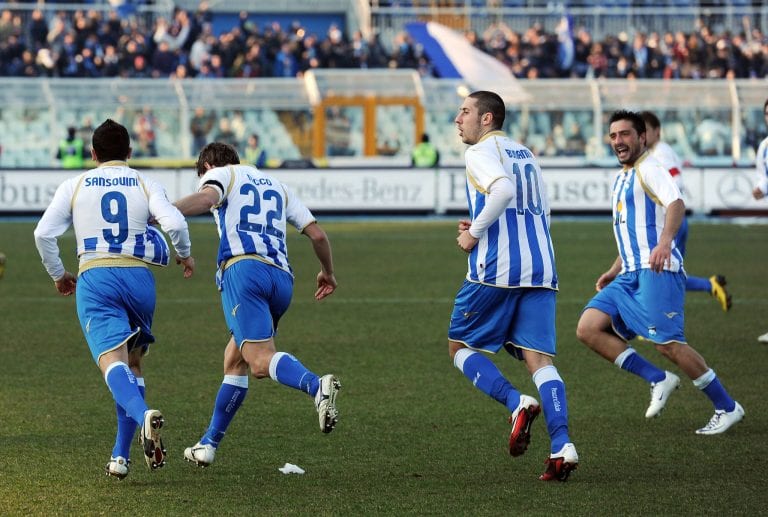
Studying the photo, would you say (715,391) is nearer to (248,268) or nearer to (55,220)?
(248,268)

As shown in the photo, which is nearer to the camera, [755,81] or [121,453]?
[121,453]

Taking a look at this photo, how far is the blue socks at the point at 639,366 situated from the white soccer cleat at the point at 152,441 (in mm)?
3177

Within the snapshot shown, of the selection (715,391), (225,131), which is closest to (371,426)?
(715,391)

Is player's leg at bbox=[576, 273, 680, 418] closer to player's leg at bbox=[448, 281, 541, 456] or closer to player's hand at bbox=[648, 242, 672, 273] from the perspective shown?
player's hand at bbox=[648, 242, 672, 273]

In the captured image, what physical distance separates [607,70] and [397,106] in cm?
706

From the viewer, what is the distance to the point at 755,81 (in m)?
33.2

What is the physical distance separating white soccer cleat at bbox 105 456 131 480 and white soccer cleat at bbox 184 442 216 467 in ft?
1.34

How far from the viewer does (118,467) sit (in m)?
6.46

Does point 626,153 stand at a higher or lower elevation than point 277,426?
higher

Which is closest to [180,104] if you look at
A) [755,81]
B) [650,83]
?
[650,83]

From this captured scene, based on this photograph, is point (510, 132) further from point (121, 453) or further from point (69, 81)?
point (121, 453)

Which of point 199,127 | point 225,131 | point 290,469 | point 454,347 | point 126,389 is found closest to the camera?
point 126,389

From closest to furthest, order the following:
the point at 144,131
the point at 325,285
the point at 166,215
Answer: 1. the point at 166,215
2. the point at 325,285
3. the point at 144,131

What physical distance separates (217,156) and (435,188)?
1870 centimetres
